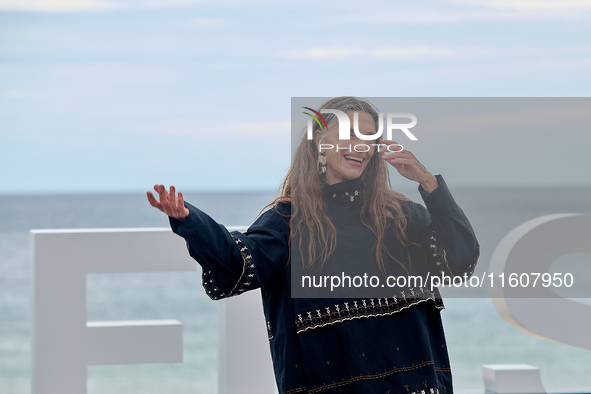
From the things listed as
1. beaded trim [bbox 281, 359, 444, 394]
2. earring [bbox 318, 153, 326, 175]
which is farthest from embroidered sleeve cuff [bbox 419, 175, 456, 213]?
beaded trim [bbox 281, 359, 444, 394]

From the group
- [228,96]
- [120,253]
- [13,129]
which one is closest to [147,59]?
[228,96]

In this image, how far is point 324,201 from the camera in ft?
5.85

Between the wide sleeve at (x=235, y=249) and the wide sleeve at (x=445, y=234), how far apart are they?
38 centimetres

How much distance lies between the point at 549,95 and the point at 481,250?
53cm

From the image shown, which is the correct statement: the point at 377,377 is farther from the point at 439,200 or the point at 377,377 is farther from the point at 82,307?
the point at 82,307

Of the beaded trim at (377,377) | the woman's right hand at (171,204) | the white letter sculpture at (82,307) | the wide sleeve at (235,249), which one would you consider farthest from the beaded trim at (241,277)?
the white letter sculpture at (82,307)

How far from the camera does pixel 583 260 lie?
2.15 m

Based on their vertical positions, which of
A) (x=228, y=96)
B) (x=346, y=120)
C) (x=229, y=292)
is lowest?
(x=229, y=292)

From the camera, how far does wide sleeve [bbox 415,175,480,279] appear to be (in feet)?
5.69

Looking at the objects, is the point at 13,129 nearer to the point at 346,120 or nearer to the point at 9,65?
the point at 9,65

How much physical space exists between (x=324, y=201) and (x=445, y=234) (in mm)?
335

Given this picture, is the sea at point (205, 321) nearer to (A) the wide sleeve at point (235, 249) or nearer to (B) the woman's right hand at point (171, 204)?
(A) the wide sleeve at point (235, 249)

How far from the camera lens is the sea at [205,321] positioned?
2076 millimetres

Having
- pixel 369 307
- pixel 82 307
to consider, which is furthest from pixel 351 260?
pixel 82 307
